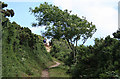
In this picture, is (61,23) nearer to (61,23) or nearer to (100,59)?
(61,23)

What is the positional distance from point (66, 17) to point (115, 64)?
23.6 m

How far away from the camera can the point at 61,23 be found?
110ft

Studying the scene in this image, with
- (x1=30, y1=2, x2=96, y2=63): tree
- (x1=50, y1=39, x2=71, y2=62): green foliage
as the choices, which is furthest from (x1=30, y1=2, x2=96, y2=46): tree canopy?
(x1=50, y1=39, x2=71, y2=62): green foliage

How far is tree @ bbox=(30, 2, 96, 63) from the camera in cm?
3266

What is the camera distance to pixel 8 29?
20594mm

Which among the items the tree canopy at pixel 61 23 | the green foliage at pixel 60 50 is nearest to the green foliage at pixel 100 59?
the tree canopy at pixel 61 23

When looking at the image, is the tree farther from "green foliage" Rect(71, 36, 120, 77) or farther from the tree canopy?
"green foliage" Rect(71, 36, 120, 77)

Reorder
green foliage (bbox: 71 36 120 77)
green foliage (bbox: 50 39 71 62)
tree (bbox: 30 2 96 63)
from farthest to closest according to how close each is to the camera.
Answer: green foliage (bbox: 50 39 71 62) → tree (bbox: 30 2 96 63) → green foliage (bbox: 71 36 120 77)

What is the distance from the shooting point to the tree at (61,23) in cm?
3266

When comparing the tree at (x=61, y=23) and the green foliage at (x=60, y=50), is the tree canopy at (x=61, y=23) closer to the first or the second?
the tree at (x=61, y=23)

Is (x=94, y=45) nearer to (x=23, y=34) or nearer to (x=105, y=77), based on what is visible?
(x=105, y=77)

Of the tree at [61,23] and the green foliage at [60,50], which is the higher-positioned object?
the tree at [61,23]

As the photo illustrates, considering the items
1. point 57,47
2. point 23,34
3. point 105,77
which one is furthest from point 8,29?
point 57,47

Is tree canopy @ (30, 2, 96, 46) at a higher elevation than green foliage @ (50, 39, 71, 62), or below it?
higher
